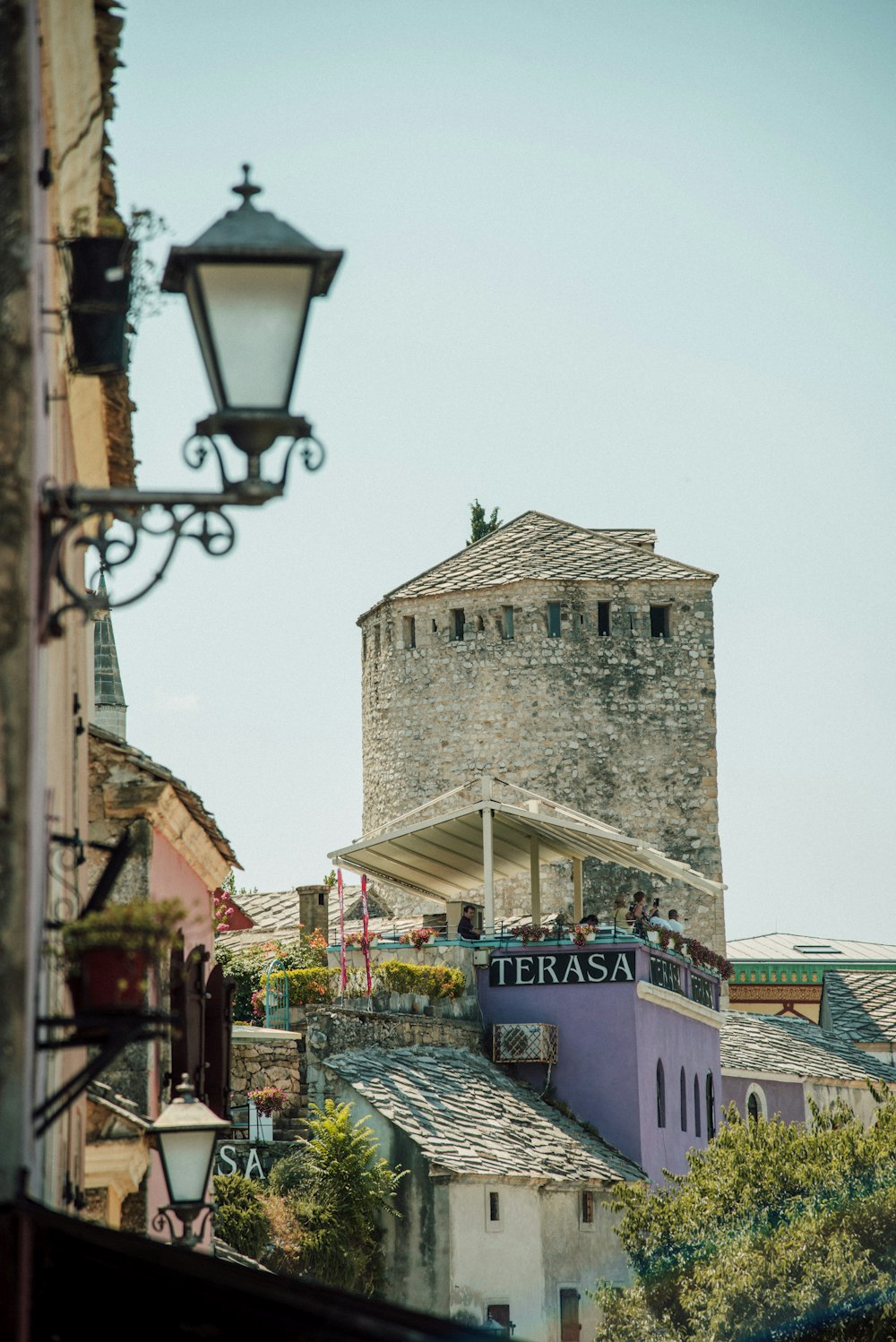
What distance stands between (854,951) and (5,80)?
53101 millimetres

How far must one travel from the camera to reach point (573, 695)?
45.2 meters

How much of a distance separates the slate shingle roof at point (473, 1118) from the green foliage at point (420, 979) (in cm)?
85

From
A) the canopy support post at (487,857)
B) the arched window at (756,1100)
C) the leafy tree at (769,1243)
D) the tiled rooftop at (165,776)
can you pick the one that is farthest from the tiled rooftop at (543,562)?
the tiled rooftop at (165,776)

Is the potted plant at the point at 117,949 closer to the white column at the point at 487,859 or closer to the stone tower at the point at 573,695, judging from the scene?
the white column at the point at 487,859

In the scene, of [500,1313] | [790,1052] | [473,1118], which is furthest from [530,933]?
[790,1052]

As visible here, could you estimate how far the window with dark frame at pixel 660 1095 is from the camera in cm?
2764

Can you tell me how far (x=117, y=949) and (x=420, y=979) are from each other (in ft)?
67.8

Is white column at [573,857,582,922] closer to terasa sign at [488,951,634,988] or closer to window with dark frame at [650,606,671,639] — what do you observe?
terasa sign at [488,951,634,988]

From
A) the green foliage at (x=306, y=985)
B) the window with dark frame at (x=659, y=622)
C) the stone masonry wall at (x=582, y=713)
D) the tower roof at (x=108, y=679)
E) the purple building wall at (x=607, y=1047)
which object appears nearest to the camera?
the green foliage at (x=306, y=985)

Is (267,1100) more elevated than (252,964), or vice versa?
(252,964)

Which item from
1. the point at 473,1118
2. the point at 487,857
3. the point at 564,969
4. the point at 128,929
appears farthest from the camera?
the point at 564,969

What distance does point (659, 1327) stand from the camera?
19.5 m

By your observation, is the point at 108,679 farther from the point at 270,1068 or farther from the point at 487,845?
the point at 270,1068

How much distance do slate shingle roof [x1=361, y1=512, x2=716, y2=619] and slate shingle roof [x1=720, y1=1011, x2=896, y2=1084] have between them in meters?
10.4
